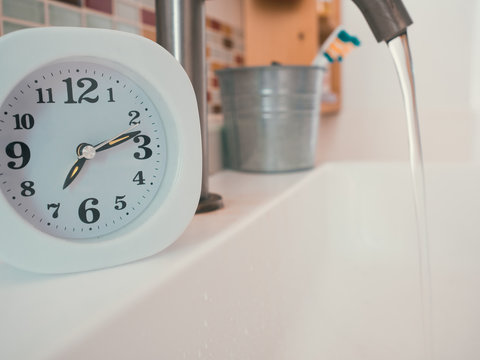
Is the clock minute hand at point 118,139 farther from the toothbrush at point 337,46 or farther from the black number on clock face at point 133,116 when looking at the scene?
the toothbrush at point 337,46

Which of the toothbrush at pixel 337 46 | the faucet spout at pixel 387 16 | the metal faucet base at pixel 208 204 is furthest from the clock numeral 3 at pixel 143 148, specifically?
the toothbrush at pixel 337 46

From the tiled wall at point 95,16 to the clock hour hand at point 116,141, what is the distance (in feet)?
0.89

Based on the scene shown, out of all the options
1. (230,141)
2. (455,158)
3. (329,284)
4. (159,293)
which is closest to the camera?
(159,293)

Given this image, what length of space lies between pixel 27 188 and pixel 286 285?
0.33m

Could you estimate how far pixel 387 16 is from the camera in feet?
1.52

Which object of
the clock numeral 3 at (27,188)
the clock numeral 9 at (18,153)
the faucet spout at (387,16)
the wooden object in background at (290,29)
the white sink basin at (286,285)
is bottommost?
the white sink basin at (286,285)

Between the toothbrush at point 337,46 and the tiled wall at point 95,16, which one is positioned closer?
the tiled wall at point 95,16

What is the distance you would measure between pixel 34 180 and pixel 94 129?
6 centimetres

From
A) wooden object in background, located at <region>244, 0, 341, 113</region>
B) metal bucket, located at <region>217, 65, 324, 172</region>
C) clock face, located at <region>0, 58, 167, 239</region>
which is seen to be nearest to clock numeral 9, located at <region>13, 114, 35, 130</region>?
clock face, located at <region>0, 58, 167, 239</region>

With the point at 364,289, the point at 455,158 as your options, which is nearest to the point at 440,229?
the point at 364,289

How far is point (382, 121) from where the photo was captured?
1644mm

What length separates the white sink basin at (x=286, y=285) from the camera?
0.91 ft

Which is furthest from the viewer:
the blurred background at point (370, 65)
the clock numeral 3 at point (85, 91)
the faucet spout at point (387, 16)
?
the blurred background at point (370, 65)

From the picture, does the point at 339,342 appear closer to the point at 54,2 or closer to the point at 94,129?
the point at 94,129
